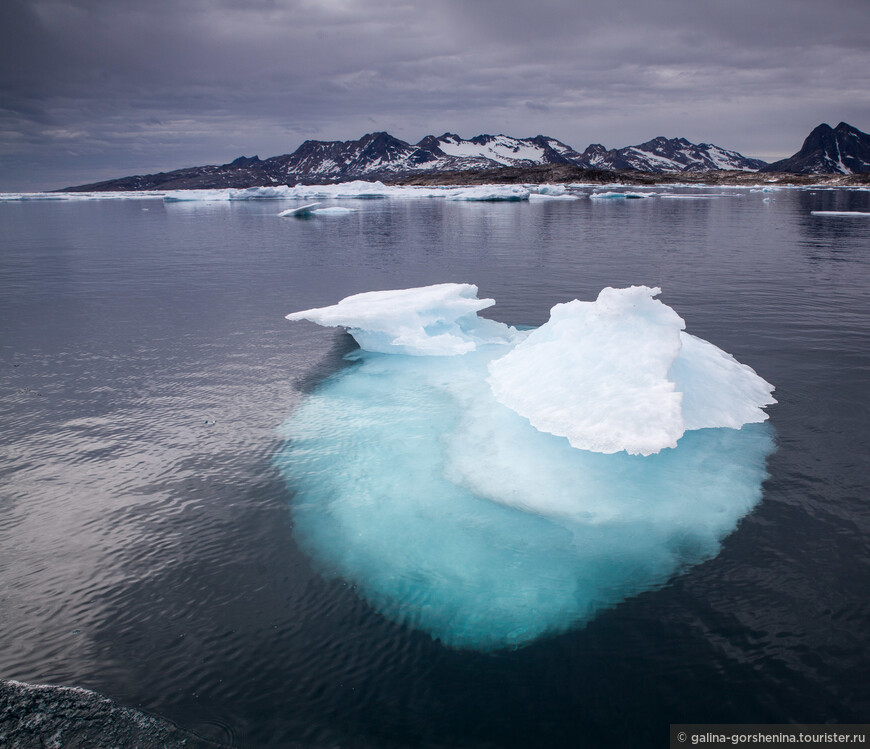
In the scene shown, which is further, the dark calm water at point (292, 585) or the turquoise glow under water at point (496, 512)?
the turquoise glow under water at point (496, 512)

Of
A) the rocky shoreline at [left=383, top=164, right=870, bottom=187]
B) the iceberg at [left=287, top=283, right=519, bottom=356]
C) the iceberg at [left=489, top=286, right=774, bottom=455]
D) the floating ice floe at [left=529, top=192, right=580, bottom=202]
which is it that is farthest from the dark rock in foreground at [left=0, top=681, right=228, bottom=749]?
the rocky shoreline at [left=383, top=164, right=870, bottom=187]

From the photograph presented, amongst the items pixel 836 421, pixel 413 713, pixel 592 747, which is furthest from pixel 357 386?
pixel 836 421

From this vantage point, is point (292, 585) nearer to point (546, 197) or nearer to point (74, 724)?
point (74, 724)

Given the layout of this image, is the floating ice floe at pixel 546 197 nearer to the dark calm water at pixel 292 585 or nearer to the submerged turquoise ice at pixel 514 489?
the dark calm water at pixel 292 585

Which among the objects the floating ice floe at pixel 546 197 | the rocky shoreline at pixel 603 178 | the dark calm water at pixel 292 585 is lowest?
the dark calm water at pixel 292 585

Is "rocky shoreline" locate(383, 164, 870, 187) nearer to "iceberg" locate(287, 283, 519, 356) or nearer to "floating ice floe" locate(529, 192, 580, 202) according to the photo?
"floating ice floe" locate(529, 192, 580, 202)

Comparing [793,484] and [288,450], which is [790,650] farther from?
[288,450]

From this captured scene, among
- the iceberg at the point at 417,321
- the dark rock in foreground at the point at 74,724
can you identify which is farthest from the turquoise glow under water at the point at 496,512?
the iceberg at the point at 417,321
